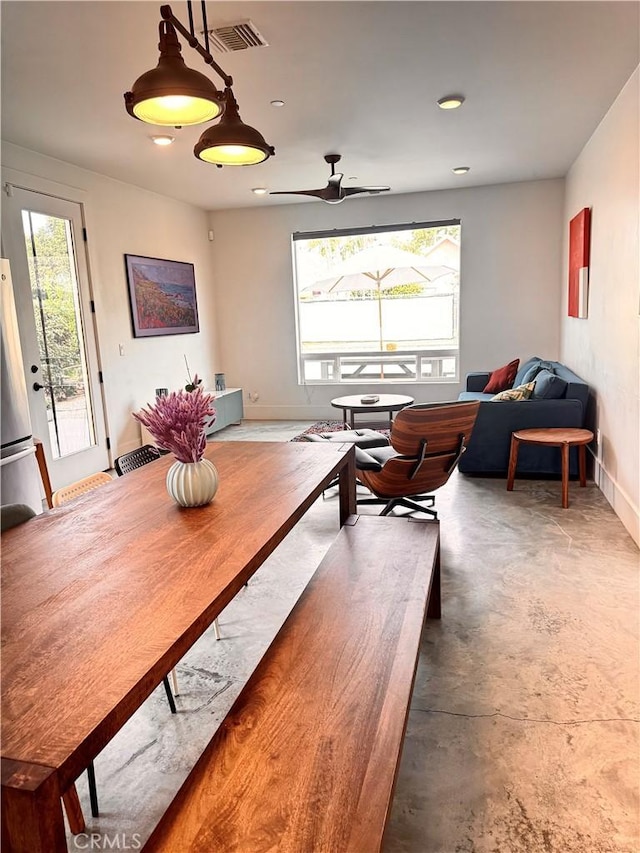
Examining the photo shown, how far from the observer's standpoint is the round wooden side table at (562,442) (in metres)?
3.86

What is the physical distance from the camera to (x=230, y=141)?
2020mm

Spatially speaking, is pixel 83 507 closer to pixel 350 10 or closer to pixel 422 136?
pixel 350 10

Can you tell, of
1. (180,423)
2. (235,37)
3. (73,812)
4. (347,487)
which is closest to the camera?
(73,812)

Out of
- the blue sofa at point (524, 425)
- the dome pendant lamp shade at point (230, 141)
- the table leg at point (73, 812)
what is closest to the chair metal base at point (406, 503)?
the blue sofa at point (524, 425)

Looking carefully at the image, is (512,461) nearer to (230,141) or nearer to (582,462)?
(582,462)

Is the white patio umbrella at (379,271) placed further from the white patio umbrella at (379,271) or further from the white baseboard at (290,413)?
the white baseboard at (290,413)

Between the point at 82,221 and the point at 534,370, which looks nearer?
the point at 82,221

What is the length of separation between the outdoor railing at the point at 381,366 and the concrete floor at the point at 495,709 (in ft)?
13.4

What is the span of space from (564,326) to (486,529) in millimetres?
3657

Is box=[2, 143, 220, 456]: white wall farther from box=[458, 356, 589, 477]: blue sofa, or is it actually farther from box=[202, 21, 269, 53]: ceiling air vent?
box=[458, 356, 589, 477]: blue sofa

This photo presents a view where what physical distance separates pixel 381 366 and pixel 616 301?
3.80m

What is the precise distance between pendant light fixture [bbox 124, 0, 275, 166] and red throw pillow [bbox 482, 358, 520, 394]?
418 cm

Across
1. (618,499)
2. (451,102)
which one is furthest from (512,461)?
(451,102)

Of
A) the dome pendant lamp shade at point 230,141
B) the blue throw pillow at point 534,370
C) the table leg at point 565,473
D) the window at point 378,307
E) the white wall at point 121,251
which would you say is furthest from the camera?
the window at point 378,307
